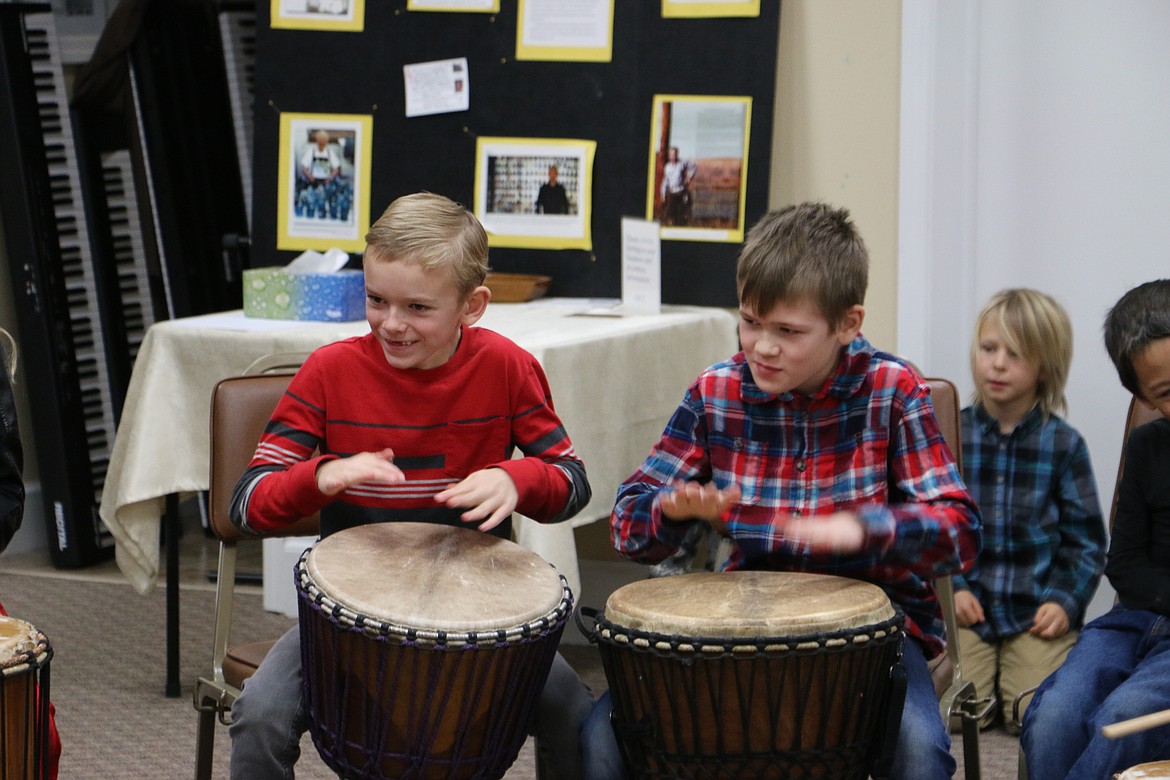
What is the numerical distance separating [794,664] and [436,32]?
2.66 m

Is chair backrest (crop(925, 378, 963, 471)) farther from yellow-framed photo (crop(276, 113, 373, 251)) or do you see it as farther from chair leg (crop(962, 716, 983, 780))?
yellow-framed photo (crop(276, 113, 373, 251))

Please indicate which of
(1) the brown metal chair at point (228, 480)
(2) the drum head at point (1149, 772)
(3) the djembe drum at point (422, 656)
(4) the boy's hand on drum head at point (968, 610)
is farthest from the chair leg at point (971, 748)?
(1) the brown metal chair at point (228, 480)

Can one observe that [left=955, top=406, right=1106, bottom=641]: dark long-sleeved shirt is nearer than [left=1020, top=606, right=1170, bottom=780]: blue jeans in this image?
No

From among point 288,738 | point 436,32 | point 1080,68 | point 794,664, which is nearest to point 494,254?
point 436,32

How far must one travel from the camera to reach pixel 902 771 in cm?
192

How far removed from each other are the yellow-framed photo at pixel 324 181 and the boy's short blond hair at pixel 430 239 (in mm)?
1921

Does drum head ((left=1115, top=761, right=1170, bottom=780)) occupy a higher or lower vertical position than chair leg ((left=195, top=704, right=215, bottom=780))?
higher

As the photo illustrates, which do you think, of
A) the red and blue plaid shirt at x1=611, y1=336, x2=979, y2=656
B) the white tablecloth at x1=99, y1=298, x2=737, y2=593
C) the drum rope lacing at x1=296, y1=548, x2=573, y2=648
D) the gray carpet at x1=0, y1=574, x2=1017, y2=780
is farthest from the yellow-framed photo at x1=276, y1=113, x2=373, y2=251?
the drum rope lacing at x1=296, y1=548, x2=573, y2=648

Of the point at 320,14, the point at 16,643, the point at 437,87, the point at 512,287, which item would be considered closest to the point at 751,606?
the point at 16,643

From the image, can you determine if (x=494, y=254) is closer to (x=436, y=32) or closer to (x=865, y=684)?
(x=436, y=32)

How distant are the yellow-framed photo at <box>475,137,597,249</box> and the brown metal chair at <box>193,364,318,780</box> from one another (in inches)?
58.2

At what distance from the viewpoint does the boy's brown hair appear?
2.22 meters

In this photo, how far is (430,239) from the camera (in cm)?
214

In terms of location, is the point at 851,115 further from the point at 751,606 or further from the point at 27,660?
the point at 27,660
